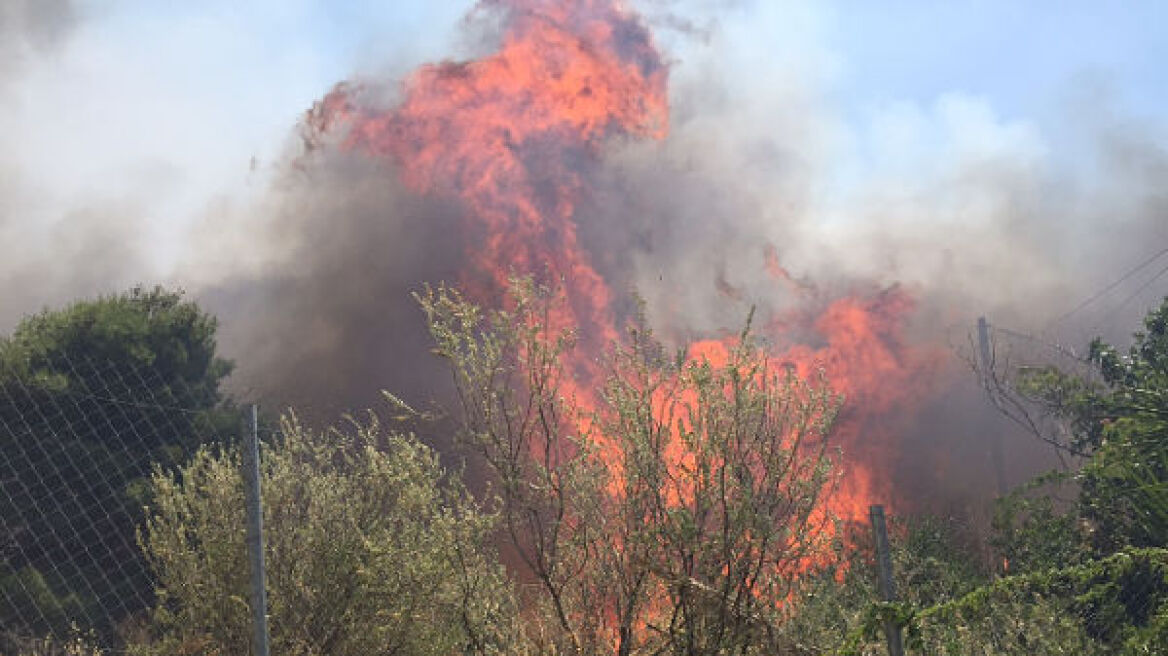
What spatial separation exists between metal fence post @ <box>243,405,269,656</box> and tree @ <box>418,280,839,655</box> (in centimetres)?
204

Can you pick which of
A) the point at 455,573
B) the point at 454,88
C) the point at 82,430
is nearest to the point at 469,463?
the point at 82,430

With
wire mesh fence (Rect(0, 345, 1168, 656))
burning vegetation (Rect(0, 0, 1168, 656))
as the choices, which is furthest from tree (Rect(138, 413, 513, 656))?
wire mesh fence (Rect(0, 345, 1168, 656))

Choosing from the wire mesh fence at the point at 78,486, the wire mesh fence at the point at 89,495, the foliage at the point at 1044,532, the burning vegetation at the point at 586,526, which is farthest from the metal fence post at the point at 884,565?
the wire mesh fence at the point at 78,486

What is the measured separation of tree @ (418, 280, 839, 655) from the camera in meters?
10.0

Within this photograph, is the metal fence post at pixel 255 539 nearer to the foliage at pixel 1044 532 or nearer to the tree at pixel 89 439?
the foliage at pixel 1044 532

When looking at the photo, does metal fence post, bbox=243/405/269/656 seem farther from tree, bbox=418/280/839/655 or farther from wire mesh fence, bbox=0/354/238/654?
wire mesh fence, bbox=0/354/238/654

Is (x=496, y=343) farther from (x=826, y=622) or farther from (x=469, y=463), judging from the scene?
(x=469, y=463)

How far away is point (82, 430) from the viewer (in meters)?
30.0

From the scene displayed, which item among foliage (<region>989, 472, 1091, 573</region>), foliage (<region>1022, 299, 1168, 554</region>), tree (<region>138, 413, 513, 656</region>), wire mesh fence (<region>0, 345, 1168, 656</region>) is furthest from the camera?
wire mesh fence (<region>0, 345, 1168, 656</region>)

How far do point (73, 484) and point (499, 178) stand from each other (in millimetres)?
18872

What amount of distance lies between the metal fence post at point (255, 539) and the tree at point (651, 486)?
6.69 feet

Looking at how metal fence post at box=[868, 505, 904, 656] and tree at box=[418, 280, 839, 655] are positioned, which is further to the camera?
tree at box=[418, 280, 839, 655]

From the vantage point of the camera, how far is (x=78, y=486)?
29.1 meters

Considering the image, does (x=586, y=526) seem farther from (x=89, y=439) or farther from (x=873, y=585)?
(x=89, y=439)
